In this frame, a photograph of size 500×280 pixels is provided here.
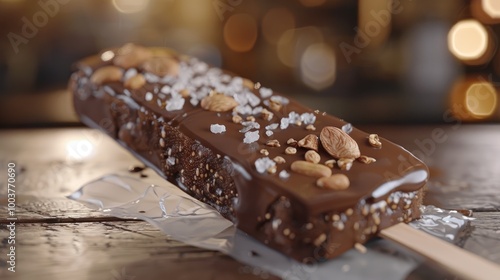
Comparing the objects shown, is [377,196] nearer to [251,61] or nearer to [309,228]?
[309,228]

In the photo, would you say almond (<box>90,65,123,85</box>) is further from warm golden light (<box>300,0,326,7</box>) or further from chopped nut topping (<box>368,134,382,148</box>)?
warm golden light (<box>300,0,326,7</box>)

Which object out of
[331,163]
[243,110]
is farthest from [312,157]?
[243,110]

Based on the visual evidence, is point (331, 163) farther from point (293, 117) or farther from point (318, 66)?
point (318, 66)

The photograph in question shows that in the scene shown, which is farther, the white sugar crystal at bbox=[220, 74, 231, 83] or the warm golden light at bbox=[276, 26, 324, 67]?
the warm golden light at bbox=[276, 26, 324, 67]

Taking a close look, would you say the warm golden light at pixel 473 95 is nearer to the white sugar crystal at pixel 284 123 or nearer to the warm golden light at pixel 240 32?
the warm golden light at pixel 240 32

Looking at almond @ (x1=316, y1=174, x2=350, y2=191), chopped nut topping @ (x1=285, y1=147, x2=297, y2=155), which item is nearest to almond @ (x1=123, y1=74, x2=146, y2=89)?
chopped nut topping @ (x1=285, y1=147, x2=297, y2=155)

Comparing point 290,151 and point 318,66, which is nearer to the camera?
point 290,151

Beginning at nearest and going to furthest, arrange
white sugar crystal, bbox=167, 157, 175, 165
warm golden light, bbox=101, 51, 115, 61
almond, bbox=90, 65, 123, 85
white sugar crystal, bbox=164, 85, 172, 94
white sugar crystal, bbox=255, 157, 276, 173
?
1. white sugar crystal, bbox=255, 157, 276, 173
2. white sugar crystal, bbox=167, 157, 175, 165
3. white sugar crystal, bbox=164, 85, 172, 94
4. almond, bbox=90, 65, 123, 85
5. warm golden light, bbox=101, 51, 115, 61

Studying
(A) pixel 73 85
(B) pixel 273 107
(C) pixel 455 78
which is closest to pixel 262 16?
(C) pixel 455 78
